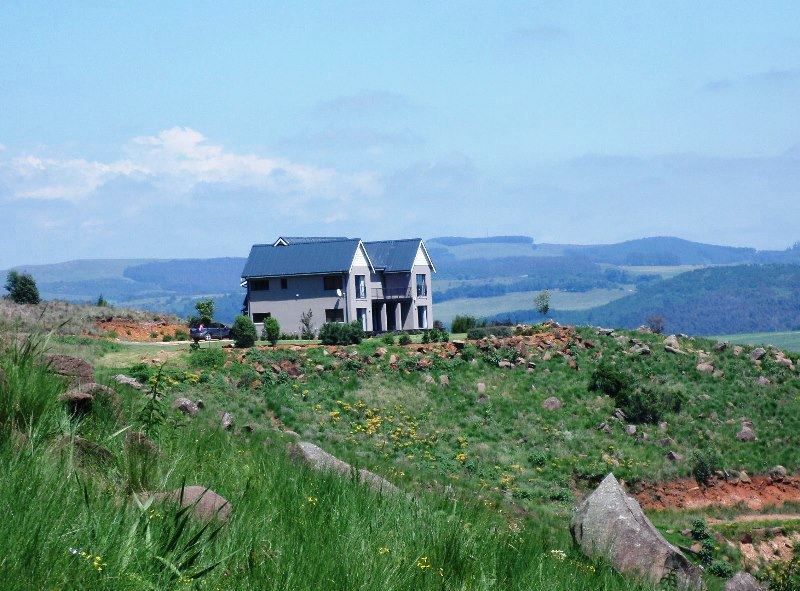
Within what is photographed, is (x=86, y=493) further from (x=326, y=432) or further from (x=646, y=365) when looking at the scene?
(x=646, y=365)

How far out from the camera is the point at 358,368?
3772 cm

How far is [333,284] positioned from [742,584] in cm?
5232

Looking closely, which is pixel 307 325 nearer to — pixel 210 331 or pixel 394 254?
pixel 210 331

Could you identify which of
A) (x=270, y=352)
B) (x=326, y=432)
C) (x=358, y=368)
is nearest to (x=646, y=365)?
(x=358, y=368)

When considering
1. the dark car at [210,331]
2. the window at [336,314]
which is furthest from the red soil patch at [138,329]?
the window at [336,314]

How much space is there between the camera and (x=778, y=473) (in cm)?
3372

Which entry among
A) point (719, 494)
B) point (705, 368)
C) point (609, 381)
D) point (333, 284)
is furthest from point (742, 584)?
point (333, 284)

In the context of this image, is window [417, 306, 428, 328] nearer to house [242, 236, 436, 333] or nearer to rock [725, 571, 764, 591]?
house [242, 236, 436, 333]

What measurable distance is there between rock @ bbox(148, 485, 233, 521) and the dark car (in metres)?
49.5

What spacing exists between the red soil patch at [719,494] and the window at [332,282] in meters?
→ 39.8

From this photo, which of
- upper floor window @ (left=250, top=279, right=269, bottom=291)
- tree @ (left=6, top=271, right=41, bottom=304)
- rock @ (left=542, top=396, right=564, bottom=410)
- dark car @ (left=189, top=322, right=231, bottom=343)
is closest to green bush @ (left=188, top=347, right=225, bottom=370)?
rock @ (left=542, top=396, right=564, bottom=410)

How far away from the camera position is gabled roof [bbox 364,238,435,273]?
75562 millimetres

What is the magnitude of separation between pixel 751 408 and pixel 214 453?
32401mm

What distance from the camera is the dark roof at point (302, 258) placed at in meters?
69.5
